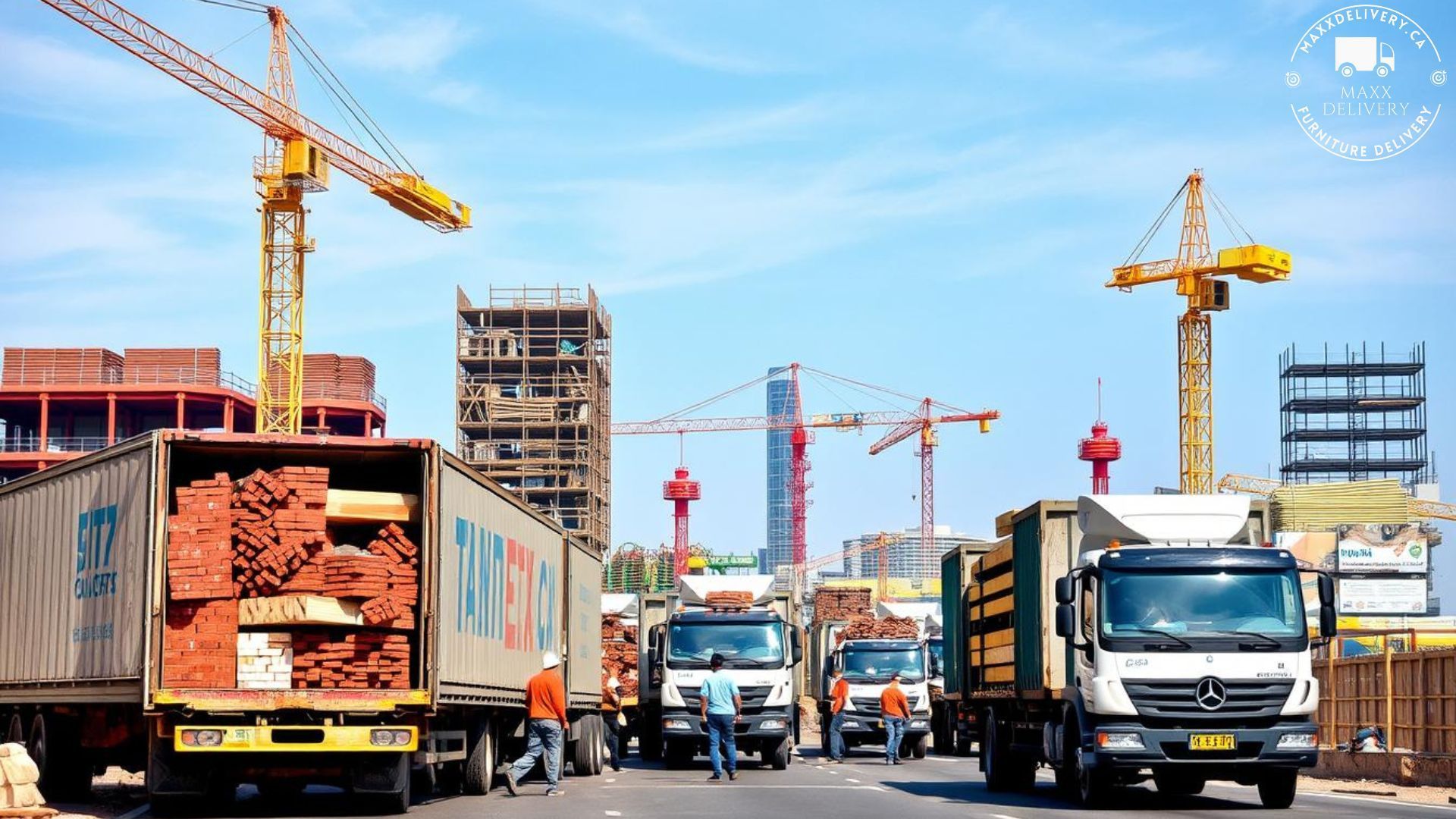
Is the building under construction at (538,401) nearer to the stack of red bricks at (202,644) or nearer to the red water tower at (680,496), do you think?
the red water tower at (680,496)

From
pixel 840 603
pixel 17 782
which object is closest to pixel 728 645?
pixel 17 782

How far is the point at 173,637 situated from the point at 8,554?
185 inches

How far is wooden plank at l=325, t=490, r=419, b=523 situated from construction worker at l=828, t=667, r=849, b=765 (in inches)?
673

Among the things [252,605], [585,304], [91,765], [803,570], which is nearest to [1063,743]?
[252,605]

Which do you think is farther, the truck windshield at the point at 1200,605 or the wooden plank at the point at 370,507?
the truck windshield at the point at 1200,605

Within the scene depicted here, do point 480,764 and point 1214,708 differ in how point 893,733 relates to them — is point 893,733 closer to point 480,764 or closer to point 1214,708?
point 480,764

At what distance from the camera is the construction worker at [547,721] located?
811 inches

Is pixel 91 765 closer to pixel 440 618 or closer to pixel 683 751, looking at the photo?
pixel 440 618

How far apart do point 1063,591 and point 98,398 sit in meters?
98.3

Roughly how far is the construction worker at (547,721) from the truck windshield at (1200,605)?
6638 mm

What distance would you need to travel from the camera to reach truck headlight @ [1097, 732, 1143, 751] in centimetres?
1670

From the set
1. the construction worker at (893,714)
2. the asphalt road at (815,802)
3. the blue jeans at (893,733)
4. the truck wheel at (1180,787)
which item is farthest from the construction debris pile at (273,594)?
the blue jeans at (893,733)

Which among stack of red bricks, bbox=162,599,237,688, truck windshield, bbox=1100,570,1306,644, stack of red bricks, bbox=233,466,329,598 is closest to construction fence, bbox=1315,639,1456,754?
truck windshield, bbox=1100,570,1306,644

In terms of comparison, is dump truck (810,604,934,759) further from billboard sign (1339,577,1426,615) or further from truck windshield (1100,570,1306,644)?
billboard sign (1339,577,1426,615)
